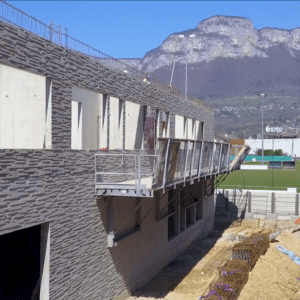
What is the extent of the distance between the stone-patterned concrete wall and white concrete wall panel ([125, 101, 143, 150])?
0.43 meters

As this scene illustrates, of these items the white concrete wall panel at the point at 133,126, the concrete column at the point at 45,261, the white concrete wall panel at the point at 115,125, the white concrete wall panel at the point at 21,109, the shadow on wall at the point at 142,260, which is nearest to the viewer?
the white concrete wall panel at the point at 21,109

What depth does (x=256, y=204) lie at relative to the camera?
107ft

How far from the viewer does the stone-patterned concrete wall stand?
9523 mm

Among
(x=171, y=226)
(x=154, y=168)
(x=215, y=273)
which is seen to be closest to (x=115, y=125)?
(x=154, y=168)

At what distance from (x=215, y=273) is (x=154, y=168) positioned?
8173mm

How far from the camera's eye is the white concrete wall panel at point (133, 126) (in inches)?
610

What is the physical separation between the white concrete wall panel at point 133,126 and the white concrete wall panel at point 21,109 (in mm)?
4915

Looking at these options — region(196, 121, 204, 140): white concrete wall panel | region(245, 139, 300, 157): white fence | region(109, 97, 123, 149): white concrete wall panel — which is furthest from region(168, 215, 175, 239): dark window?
region(245, 139, 300, 157): white fence

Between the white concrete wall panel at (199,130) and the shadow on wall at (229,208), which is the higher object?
the white concrete wall panel at (199,130)

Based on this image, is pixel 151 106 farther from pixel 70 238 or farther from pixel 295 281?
pixel 295 281

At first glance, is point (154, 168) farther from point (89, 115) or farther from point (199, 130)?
point (199, 130)

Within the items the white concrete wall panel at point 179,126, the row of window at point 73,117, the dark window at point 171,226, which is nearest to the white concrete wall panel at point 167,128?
the row of window at point 73,117

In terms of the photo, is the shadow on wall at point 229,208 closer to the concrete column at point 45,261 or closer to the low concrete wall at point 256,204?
the low concrete wall at point 256,204

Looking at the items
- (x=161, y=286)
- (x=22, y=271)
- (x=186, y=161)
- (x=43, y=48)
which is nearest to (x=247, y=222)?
(x=161, y=286)
